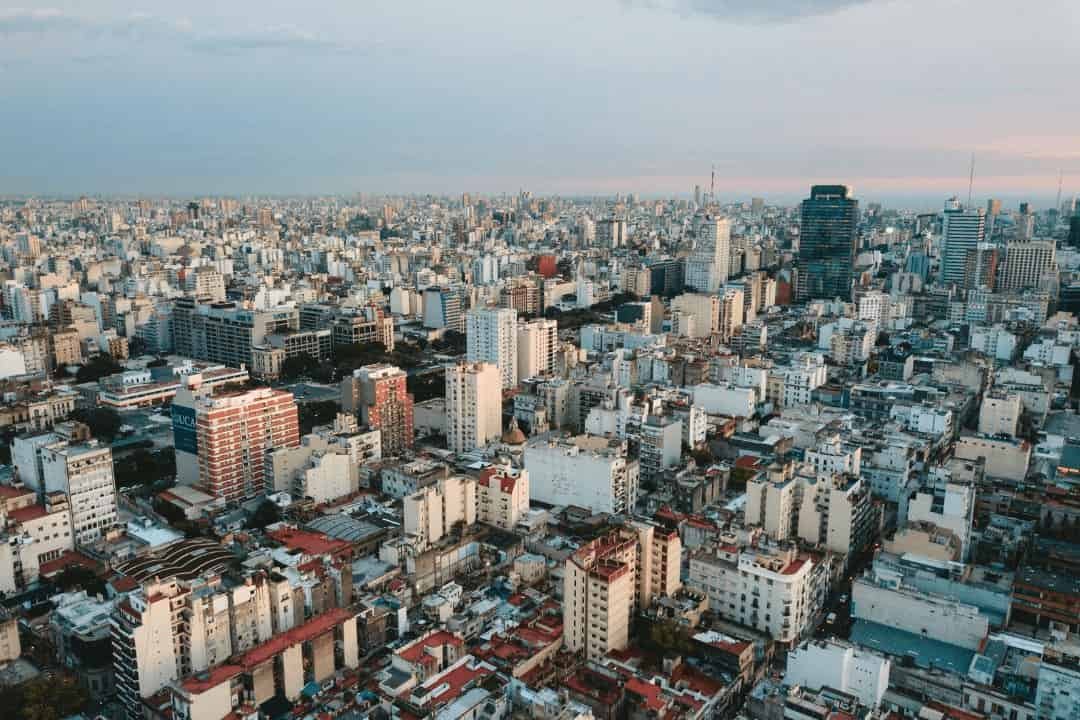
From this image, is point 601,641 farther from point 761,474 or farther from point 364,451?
point 364,451

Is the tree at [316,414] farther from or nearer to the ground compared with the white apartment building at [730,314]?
nearer to the ground

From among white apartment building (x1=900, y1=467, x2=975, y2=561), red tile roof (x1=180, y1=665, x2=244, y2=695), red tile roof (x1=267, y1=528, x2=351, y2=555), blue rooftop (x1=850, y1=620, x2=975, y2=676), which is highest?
white apartment building (x1=900, y1=467, x2=975, y2=561)

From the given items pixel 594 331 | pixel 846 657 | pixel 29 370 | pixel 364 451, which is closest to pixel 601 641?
pixel 846 657

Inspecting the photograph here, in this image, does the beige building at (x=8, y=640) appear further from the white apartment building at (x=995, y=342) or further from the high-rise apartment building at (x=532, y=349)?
the white apartment building at (x=995, y=342)

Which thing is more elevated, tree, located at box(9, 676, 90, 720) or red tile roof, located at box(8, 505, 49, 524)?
red tile roof, located at box(8, 505, 49, 524)

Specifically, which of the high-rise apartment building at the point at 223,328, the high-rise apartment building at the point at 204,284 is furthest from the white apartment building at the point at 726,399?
the high-rise apartment building at the point at 204,284

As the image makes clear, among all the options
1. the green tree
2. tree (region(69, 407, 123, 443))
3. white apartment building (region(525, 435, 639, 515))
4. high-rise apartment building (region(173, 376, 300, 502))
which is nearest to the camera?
the green tree

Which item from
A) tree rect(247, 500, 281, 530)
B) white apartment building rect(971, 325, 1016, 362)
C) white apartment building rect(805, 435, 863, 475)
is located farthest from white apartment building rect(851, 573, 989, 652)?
white apartment building rect(971, 325, 1016, 362)

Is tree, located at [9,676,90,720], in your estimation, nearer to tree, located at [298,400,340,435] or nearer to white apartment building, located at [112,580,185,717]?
white apartment building, located at [112,580,185,717]
